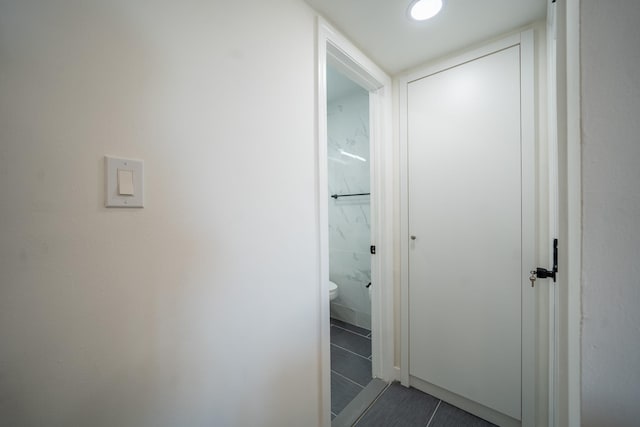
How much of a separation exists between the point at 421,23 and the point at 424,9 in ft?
0.27

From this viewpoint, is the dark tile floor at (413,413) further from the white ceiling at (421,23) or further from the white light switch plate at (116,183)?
the white ceiling at (421,23)

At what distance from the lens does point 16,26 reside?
48 cm

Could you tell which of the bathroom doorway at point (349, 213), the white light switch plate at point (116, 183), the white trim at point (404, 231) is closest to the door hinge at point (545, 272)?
the white trim at point (404, 231)

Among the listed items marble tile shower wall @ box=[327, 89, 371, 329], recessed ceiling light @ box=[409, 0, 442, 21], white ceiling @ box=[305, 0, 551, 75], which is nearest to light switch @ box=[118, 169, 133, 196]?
white ceiling @ box=[305, 0, 551, 75]

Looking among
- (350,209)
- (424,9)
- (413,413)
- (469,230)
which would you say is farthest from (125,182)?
(350,209)

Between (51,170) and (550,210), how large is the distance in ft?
6.17

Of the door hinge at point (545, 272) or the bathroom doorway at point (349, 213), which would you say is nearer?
the door hinge at point (545, 272)

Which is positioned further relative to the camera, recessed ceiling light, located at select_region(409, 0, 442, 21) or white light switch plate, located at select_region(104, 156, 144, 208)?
recessed ceiling light, located at select_region(409, 0, 442, 21)

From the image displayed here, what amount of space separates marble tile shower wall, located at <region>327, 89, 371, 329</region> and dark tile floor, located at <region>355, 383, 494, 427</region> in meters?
0.86

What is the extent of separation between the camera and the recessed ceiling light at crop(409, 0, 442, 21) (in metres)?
1.11

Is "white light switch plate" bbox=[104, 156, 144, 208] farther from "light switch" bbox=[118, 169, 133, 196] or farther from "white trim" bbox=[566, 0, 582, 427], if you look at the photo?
"white trim" bbox=[566, 0, 582, 427]

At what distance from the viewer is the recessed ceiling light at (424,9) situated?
1.11 m

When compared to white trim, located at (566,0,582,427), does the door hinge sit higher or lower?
lower

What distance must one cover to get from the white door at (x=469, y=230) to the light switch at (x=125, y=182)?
1543 mm
